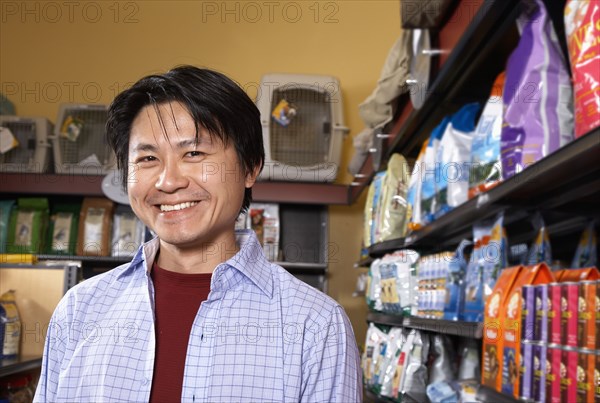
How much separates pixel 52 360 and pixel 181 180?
44 cm

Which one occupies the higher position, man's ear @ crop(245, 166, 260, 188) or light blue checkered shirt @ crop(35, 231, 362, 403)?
man's ear @ crop(245, 166, 260, 188)

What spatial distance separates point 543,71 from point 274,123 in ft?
10.7

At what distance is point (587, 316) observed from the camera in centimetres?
130

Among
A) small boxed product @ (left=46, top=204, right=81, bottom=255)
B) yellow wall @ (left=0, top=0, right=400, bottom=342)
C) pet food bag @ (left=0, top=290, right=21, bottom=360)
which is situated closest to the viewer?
pet food bag @ (left=0, top=290, right=21, bottom=360)

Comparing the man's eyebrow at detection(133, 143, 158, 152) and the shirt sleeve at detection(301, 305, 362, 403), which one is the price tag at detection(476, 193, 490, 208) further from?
the man's eyebrow at detection(133, 143, 158, 152)

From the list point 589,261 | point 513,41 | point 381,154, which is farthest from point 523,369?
point 381,154

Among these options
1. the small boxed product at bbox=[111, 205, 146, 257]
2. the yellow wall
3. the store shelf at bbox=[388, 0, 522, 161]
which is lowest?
the small boxed product at bbox=[111, 205, 146, 257]

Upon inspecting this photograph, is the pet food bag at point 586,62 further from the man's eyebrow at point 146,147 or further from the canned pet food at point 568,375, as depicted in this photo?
the man's eyebrow at point 146,147

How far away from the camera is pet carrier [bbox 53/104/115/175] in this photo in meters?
4.93

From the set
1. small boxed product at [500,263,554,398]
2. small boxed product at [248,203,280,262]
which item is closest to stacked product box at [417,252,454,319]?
small boxed product at [500,263,554,398]

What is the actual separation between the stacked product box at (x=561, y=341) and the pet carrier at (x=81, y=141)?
12.5 ft

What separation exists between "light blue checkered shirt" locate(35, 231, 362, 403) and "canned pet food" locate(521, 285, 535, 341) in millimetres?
434

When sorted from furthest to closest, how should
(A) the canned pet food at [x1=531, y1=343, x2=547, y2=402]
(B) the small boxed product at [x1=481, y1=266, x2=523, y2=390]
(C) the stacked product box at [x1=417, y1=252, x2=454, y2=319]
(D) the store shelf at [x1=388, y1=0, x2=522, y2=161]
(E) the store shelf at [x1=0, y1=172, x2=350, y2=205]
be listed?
(E) the store shelf at [x1=0, y1=172, x2=350, y2=205] → (C) the stacked product box at [x1=417, y1=252, x2=454, y2=319] → (D) the store shelf at [x1=388, y1=0, x2=522, y2=161] → (B) the small boxed product at [x1=481, y1=266, x2=523, y2=390] → (A) the canned pet food at [x1=531, y1=343, x2=547, y2=402]

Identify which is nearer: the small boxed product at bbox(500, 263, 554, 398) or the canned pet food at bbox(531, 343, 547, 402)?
the canned pet food at bbox(531, 343, 547, 402)
